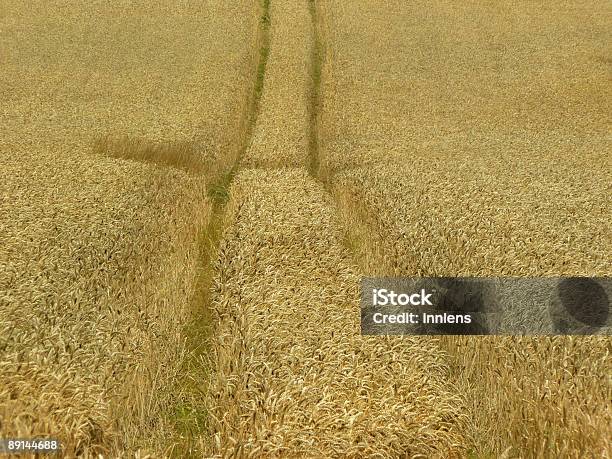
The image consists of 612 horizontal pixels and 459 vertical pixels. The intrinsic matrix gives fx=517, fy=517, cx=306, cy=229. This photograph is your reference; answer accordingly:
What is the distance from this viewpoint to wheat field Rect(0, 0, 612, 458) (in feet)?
16.6

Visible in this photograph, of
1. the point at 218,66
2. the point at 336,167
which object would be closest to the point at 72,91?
the point at 218,66

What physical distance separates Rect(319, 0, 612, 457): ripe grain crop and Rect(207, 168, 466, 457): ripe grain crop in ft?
2.18

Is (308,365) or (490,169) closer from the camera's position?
(308,365)

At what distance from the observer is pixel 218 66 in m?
27.1

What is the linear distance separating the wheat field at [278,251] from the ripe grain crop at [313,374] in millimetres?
31

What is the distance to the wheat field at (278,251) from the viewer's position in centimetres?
505

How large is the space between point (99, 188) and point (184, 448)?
7.45 metres

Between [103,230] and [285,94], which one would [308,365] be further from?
[285,94]

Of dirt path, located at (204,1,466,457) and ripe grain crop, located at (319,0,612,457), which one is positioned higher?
ripe grain crop, located at (319,0,612,457)

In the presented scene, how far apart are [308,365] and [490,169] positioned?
39.2 ft

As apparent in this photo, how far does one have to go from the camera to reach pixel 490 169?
15.8m

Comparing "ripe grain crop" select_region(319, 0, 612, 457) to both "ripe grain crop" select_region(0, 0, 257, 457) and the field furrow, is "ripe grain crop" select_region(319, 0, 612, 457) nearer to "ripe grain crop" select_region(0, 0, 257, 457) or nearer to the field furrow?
the field furrow

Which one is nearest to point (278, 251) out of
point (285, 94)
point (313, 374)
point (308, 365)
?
point (308, 365)

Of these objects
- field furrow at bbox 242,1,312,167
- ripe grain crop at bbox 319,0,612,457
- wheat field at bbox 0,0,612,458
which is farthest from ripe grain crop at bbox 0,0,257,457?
ripe grain crop at bbox 319,0,612,457
